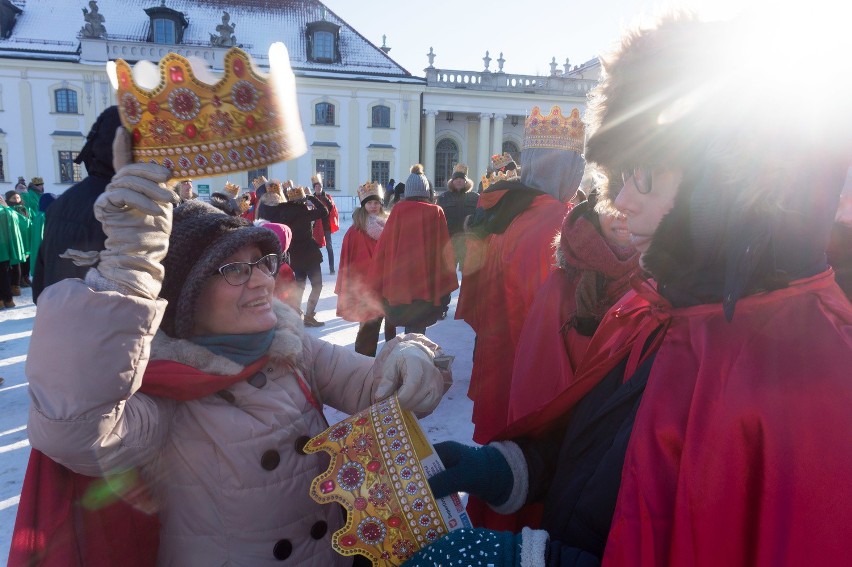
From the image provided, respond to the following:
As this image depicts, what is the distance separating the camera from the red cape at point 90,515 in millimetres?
1266

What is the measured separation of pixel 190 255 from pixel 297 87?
29.8m

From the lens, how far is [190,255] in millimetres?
1413

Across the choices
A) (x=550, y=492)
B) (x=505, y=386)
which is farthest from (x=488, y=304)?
(x=550, y=492)

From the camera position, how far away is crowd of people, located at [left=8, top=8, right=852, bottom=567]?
87 cm

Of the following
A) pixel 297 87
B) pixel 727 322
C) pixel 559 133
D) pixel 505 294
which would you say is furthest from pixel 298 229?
pixel 297 87

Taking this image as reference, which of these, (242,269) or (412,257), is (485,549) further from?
(412,257)

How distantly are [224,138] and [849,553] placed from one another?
1.40 m

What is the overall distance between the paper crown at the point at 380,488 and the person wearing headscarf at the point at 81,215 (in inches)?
64.4

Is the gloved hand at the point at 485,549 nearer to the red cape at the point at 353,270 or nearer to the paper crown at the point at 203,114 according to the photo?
the paper crown at the point at 203,114

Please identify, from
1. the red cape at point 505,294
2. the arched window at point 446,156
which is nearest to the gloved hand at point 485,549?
the red cape at point 505,294

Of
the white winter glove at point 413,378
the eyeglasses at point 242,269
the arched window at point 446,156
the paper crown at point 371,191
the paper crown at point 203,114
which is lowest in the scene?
the white winter glove at point 413,378

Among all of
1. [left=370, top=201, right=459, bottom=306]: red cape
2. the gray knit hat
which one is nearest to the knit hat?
[left=370, top=201, right=459, bottom=306]: red cape

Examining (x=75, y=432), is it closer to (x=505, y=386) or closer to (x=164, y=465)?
(x=164, y=465)

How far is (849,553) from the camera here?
80 centimetres
